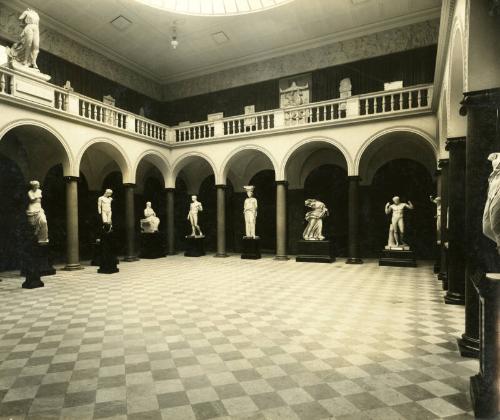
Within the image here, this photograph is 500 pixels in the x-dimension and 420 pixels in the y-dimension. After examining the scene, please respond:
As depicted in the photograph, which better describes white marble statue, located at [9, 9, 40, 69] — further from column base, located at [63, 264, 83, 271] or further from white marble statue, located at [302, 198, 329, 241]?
white marble statue, located at [302, 198, 329, 241]

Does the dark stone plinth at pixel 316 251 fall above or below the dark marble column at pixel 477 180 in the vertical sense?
below

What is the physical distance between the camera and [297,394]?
3.42 m

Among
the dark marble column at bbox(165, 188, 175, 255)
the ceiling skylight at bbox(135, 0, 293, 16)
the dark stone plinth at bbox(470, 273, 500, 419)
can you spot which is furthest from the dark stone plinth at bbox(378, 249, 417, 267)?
the ceiling skylight at bbox(135, 0, 293, 16)

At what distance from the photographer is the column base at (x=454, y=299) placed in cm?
698

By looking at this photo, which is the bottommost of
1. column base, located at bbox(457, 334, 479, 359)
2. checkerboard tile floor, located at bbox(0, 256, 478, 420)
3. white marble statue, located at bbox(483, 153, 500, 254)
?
checkerboard tile floor, located at bbox(0, 256, 478, 420)

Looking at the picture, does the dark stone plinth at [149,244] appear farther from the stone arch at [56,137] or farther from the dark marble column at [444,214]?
the dark marble column at [444,214]

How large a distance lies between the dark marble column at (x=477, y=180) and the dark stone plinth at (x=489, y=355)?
111 cm

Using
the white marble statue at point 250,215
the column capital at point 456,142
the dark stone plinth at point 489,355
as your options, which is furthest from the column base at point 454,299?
the white marble statue at point 250,215

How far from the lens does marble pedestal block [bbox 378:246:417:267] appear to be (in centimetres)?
1273

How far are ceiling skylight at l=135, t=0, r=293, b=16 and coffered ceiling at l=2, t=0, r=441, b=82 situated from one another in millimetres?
211

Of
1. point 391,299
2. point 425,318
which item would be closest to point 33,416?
point 425,318

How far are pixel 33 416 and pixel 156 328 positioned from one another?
2496mm

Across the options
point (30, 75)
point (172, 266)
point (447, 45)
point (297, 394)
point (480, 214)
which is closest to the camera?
point (297, 394)

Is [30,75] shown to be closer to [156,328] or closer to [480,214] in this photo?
[156,328]
